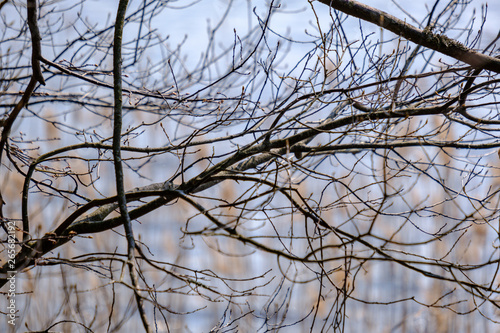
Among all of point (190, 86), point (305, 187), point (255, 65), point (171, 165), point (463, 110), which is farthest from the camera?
point (305, 187)

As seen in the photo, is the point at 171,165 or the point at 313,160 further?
the point at 171,165

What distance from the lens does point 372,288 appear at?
109 inches

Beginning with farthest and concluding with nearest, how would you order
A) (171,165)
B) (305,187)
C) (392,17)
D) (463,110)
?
(305,187)
(171,165)
(392,17)
(463,110)

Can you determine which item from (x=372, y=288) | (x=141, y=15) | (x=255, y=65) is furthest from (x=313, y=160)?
(x=372, y=288)

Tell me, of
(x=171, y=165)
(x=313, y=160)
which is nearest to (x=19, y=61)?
(x=171, y=165)

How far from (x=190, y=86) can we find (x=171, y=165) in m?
0.67

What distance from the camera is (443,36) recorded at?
1.45 m

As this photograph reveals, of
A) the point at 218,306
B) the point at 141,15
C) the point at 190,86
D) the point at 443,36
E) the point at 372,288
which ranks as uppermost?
the point at 141,15

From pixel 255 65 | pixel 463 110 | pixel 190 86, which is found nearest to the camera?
pixel 463 110

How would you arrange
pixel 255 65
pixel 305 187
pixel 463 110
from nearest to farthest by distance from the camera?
pixel 463 110, pixel 255 65, pixel 305 187

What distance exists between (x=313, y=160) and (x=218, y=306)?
1240 mm

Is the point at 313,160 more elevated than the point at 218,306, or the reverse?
the point at 313,160

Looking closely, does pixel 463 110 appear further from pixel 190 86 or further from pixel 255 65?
pixel 190 86

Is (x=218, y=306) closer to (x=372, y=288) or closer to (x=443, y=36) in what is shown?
(x=372, y=288)
